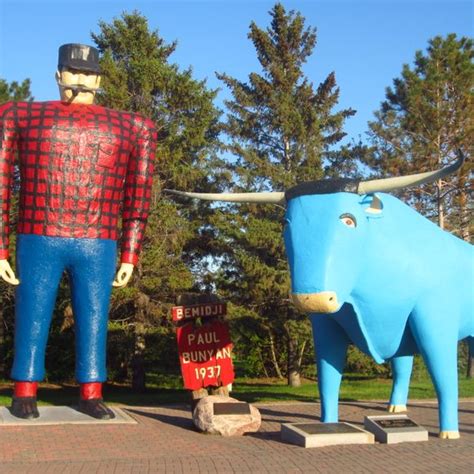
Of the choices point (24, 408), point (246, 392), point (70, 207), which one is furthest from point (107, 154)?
point (246, 392)

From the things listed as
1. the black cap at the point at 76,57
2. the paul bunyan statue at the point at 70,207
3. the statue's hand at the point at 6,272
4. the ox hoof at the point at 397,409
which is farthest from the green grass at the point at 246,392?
the black cap at the point at 76,57

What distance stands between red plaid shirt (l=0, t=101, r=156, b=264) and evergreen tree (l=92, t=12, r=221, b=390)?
19.5 ft

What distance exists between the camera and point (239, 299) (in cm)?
1755

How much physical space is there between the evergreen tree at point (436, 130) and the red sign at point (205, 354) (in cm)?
1043

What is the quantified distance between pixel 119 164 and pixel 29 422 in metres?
3.49

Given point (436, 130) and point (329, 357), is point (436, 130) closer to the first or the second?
point (436, 130)

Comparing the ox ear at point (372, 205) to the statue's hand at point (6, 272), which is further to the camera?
the statue's hand at point (6, 272)

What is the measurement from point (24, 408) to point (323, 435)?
12.6 ft

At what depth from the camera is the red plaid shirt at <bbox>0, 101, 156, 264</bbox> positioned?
8.40 meters

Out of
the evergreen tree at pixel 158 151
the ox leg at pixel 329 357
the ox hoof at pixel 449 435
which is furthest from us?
the evergreen tree at pixel 158 151

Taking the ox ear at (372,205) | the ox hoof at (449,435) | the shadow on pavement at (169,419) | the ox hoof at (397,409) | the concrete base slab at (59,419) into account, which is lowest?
the shadow on pavement at (169,419)

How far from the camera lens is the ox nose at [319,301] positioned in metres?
6.77

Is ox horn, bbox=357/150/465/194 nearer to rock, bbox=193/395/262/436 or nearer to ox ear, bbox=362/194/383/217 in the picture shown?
ox ear, bbox=362/194/383/217

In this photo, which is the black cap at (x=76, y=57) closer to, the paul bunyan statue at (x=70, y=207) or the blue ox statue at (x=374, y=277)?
the paul bunyan statue at (x=70, y=207)
